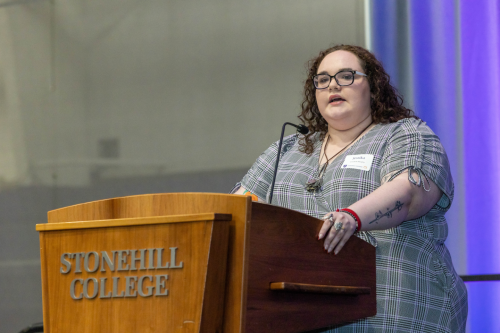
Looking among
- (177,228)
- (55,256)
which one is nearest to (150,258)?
(177,228)

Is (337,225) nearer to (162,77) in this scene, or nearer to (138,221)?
(138,221)

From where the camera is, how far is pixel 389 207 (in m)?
1.28

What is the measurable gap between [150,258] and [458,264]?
1719mm

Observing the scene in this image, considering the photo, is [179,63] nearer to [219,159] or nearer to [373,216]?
[219,159]

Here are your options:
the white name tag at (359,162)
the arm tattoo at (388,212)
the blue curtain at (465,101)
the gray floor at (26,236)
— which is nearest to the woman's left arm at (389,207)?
the arm tattoo at (388,212)

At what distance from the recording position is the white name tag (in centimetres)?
149

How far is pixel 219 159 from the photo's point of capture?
8.99ft

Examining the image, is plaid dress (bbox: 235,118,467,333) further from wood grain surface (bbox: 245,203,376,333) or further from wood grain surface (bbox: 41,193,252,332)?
wood grain surface (bbox: 41,193,252,332)

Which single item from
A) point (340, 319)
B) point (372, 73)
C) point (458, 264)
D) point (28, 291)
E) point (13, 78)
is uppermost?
point (13, 78)

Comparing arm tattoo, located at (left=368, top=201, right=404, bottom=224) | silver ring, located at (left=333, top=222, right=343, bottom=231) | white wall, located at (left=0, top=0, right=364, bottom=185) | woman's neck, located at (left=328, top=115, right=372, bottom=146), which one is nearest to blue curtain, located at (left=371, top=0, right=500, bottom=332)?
white wall, located at (left=0, top=0, right=364, bottom=185)

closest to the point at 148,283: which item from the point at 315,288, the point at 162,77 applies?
the point at 315,288

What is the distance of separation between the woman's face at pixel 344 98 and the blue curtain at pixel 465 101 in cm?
73

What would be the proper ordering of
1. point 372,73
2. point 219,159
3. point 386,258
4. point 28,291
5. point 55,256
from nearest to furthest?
1. point 55,256
2. point 386,258
3. point 372,73
4. point 219,159
5. point 28,291

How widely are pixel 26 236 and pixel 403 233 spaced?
2.27 m
